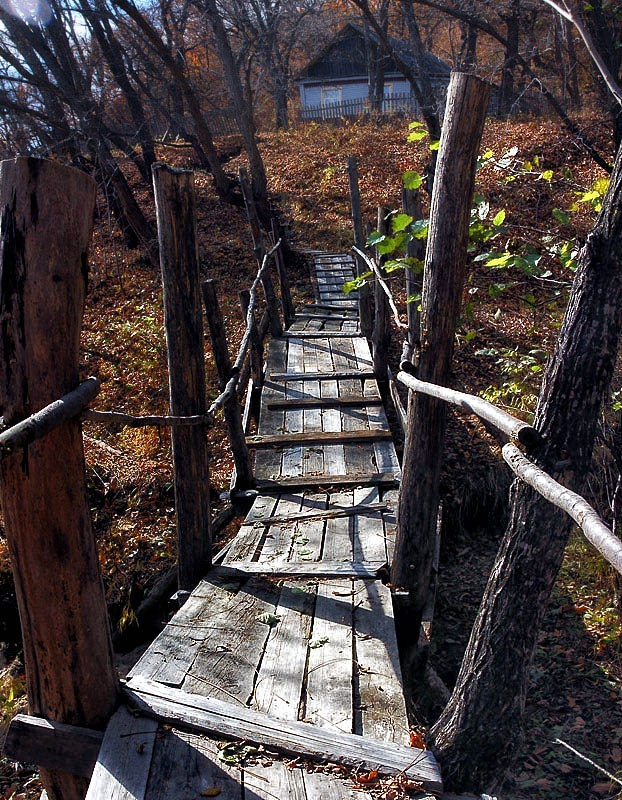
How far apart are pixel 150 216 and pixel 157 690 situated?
14.7 metres

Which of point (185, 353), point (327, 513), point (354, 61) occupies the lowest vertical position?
point (327, 513)

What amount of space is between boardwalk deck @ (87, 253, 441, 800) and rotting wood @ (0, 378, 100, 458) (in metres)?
1.15

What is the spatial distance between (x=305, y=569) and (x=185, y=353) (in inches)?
54.2

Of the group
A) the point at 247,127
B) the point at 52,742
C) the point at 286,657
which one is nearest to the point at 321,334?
the point at 286,657

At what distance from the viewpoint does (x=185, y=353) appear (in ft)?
10.4

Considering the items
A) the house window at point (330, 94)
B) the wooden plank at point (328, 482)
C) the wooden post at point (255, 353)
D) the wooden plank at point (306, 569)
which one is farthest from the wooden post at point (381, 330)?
the house window at point (330, 94)

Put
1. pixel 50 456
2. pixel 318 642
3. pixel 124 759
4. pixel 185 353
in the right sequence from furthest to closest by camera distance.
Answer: pixel 185 353, pixel 318 642, pixel 124 759, pixel 50 456

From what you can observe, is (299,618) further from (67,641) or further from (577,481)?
(577,481)

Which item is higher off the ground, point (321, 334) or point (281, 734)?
point (321, 334)

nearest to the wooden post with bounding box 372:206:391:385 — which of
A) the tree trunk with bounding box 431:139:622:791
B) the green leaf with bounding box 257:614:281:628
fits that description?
the green leaf with bounding box 257:614:281:628

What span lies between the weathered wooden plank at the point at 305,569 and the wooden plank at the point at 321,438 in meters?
1.94

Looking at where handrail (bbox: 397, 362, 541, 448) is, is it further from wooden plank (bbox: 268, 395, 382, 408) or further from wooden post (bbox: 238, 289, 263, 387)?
wooden post (bbox: 238, 289, 263, 387)

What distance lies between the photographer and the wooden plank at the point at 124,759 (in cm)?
199

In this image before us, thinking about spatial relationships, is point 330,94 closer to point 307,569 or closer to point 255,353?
point 255,353
